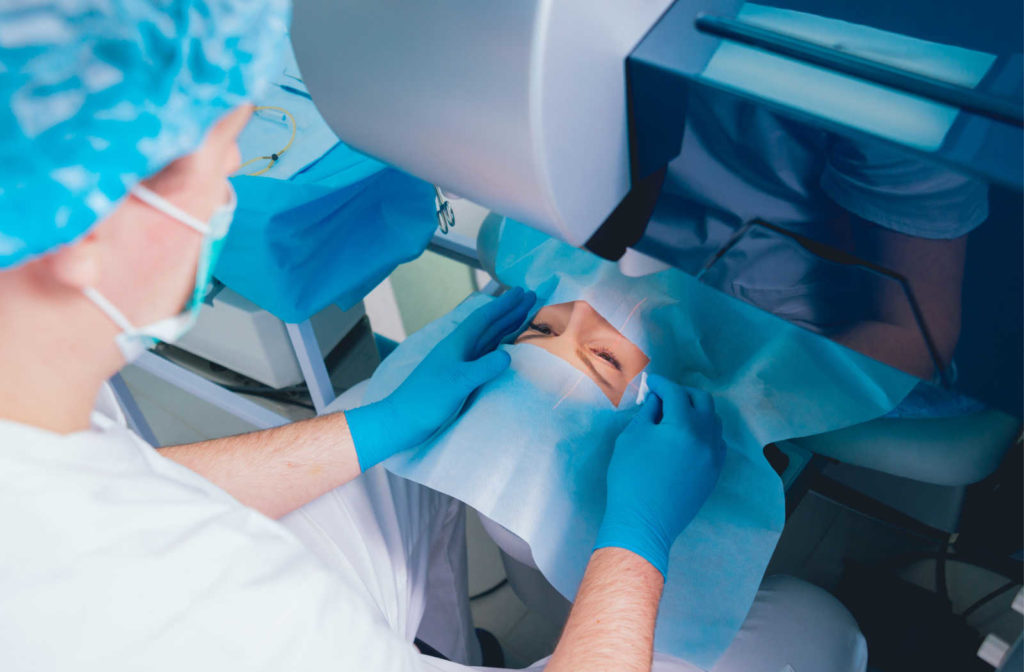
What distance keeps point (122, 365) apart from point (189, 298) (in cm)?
7

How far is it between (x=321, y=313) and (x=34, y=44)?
945 millimetres

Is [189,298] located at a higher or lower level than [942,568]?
higher

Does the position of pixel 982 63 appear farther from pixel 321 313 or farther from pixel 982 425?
pixel 321 313

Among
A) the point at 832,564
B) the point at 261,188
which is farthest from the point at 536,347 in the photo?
the point at 832,564

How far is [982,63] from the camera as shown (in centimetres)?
45

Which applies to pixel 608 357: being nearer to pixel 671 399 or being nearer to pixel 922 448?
pixel 671 399

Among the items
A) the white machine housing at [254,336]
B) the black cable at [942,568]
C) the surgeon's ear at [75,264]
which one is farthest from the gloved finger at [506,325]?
the black cable at [942,568]

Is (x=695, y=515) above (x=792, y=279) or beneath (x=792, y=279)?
beneath

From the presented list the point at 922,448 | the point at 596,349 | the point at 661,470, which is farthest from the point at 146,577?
the point at 922,448

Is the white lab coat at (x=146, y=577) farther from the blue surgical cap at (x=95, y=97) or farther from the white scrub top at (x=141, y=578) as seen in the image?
the blue surgical cap at (x=95, y=97)

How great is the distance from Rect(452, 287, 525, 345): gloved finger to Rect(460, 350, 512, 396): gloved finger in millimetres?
57

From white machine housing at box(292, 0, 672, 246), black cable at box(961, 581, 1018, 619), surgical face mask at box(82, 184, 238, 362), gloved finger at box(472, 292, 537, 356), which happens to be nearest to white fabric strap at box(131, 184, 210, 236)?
surgical face mask at box(82, 184, 238, 362)

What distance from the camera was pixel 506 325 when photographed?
1.05 metres

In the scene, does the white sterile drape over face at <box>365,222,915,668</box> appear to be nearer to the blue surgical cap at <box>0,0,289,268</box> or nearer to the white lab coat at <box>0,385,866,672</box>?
the white lab coat at <box>0,385,866,672</box>
